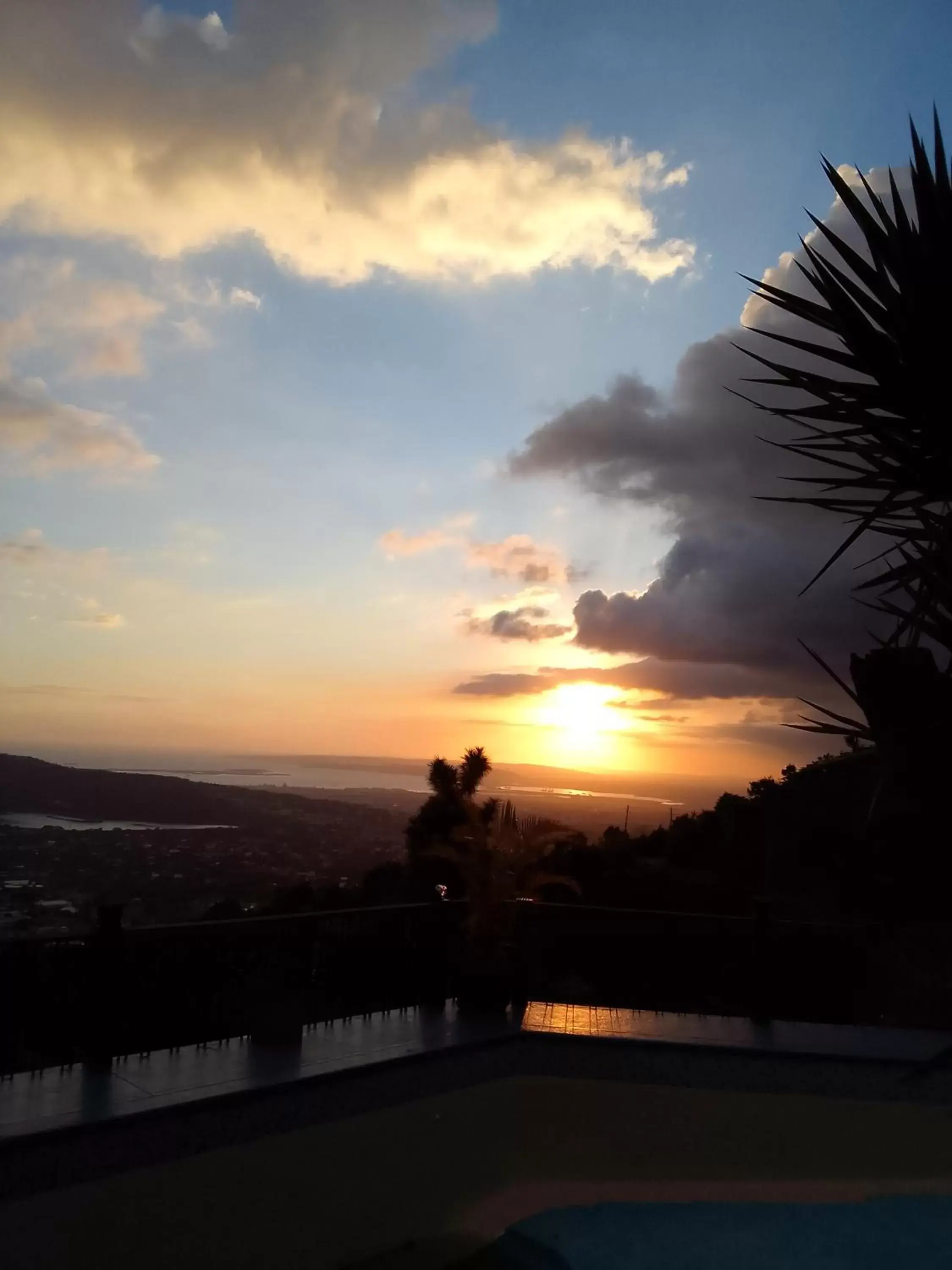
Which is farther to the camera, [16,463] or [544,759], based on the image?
[544,759]

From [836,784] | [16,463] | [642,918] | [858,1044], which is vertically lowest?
[858,1044]

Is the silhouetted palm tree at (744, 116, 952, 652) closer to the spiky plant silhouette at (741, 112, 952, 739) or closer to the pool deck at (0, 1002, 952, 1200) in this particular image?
the spiky plant silhouette at (741, 112, 952, 739)

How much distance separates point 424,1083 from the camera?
6566mm

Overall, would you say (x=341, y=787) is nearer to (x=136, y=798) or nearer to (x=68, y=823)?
(x=136, y=798)

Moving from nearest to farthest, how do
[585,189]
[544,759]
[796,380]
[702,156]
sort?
[796,380] → [702,156] → [585,189] → [544,759]

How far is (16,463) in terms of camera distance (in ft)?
30.6

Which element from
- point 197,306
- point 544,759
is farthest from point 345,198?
point 544,759

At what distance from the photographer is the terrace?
4594mm

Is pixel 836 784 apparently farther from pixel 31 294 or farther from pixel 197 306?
pixel 31 294

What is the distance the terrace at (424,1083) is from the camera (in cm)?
459

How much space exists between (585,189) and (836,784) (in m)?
8.76

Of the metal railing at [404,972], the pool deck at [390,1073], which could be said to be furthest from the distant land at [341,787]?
the pool deck at [390,1073]

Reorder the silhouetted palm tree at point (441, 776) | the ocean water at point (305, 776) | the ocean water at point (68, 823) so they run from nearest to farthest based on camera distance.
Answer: the ocean water at point (68, 823), the ocean water at point (305, 776), the silhouetted palm tree at point (441, 776)

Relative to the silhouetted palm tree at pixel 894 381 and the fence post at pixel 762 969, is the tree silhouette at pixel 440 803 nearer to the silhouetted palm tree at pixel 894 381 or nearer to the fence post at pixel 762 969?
the fence post at pixel 762 969
